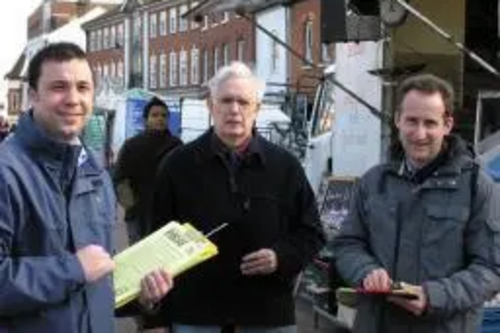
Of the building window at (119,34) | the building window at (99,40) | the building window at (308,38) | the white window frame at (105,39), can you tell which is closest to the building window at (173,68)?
the building window at (119,34)

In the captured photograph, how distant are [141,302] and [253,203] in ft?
2.89

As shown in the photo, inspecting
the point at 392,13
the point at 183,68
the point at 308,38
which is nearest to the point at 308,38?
the point at 308,38

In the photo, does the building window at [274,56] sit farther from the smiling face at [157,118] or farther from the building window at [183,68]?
the smiling face at [157,118]

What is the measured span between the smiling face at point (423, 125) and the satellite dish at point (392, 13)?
3.69 meters

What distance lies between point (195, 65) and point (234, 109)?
72639mm

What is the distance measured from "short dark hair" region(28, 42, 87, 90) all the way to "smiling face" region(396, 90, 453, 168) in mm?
1177

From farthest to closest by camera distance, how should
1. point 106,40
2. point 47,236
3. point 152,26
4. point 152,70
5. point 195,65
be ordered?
point 106,40 → point 152,70 → point 152,26 → point 195,65 → point 47,236

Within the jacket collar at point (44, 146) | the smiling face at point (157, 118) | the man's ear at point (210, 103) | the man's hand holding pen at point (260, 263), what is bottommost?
the man's hand holding pen at point (260, 263)

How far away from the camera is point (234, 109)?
4.47 m

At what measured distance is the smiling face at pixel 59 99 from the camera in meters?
3.52

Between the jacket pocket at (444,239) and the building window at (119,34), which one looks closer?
the jacket pocket at (444,239)

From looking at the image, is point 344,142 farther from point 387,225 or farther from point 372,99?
point 387,225

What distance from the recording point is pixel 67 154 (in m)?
3.52

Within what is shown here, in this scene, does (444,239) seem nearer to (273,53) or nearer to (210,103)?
(210,103)
